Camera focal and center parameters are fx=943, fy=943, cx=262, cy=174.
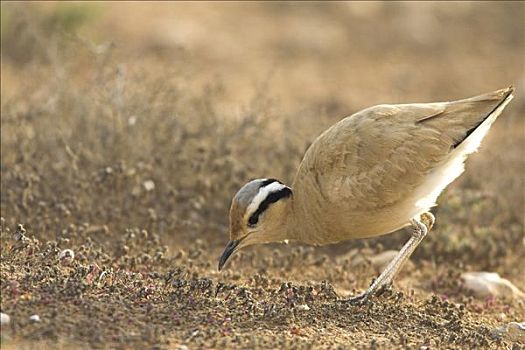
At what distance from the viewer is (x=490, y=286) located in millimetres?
7430

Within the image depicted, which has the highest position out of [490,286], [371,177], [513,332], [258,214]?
[371,177]

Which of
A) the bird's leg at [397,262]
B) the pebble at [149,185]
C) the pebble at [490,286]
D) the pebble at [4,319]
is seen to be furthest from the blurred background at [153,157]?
the pebble at [4,319]

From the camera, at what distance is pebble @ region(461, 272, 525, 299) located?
739 cm

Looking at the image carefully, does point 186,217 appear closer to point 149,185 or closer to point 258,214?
point 149,185

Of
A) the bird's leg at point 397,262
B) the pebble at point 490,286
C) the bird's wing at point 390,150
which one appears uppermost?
the bird's wing at point 390,150

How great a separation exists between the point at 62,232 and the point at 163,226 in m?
0.95

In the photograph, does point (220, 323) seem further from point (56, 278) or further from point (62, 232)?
point (62, 232)

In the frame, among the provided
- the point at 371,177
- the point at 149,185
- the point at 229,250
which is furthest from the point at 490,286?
the point at 149,185

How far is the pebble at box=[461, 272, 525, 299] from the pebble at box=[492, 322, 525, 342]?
1.07 meters

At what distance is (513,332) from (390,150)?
1.46 meters

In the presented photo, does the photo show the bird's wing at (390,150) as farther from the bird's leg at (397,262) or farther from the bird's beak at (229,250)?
the bird's beak at (229,250)

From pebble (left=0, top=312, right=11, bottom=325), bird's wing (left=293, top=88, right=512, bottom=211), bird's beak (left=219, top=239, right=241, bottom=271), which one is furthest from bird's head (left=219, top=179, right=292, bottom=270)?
pebble (left=0, top=312, right=11, bottom=325)

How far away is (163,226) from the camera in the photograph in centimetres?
771

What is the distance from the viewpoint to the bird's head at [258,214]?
21.3ft
